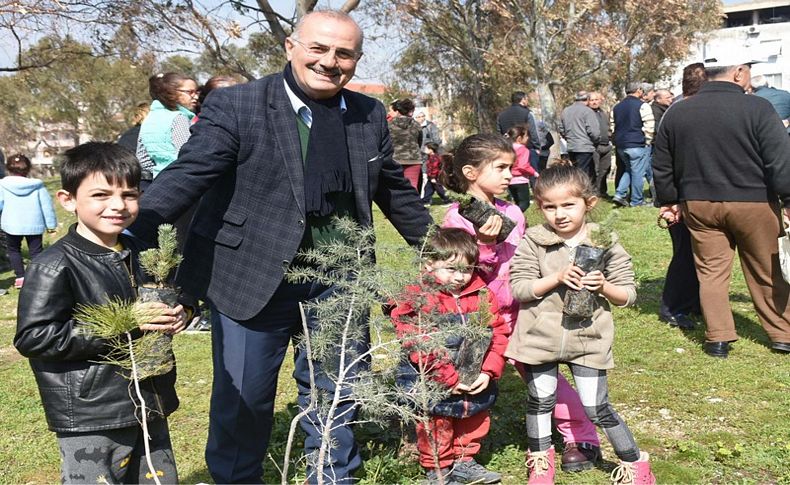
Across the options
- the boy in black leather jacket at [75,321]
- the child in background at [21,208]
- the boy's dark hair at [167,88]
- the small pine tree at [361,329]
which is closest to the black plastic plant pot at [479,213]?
the small pine tree at [361,329]

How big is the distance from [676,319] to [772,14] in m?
57.5

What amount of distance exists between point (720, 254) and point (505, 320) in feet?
7.87

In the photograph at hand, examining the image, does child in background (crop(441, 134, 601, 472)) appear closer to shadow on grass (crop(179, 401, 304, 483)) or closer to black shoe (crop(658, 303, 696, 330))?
shadow on grass (crop(179, 401, 304, 483))

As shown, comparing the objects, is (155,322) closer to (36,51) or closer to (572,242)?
(572,242)

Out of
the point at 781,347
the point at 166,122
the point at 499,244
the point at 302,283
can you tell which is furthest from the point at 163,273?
the point at 781,347

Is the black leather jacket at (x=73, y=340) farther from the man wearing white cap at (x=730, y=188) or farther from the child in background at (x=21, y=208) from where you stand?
the child in background at (x=21, y=208)

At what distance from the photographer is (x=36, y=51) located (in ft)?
48.9

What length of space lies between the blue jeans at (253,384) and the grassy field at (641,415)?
216 mm

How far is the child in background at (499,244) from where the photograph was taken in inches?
140

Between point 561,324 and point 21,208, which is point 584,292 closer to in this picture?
point 561,324

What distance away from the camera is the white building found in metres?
40.8

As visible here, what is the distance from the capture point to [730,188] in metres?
4.97

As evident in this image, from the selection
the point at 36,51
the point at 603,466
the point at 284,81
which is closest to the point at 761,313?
the point at 603,466

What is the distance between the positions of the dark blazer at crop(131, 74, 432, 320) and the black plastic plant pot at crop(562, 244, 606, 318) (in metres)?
0.92
